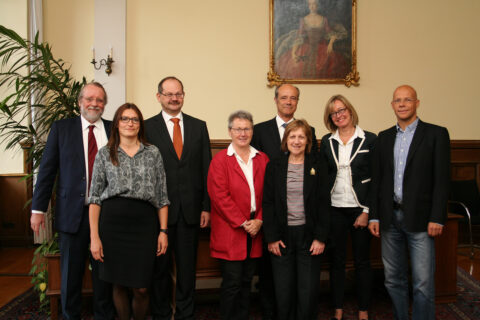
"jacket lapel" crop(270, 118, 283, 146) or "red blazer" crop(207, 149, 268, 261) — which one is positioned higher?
"jacket lapel" crop(270, 118, 283, 146)

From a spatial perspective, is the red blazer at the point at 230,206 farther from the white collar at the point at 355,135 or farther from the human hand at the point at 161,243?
the white collar at the point at 355,135

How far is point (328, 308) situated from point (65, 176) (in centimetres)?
208

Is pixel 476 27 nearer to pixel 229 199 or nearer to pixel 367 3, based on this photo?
pixel 367 3

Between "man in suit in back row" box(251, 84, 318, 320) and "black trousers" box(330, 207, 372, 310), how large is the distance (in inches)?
17.1

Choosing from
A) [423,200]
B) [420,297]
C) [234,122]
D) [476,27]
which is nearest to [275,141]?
[234,122]

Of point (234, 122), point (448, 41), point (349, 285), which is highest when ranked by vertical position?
point (448, 41)

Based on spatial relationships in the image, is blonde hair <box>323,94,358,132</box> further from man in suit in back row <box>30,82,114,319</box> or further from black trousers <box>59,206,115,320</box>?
black trousers <box>59,206,115,320</box>

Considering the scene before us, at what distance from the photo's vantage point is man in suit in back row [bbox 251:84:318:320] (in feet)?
8.02

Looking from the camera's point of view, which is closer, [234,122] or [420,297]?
[420,297]

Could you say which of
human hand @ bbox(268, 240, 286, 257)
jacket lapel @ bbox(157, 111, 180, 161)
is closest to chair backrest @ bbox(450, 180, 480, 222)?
human hand @ bbox(268, 240, 286, 257)

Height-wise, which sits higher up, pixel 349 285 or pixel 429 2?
pixel 429 2

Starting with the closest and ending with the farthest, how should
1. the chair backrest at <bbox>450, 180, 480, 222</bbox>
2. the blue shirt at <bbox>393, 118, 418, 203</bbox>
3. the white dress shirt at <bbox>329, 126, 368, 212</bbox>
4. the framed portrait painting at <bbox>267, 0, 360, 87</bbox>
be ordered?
the blue shirt at <bbox>393, 118, 418, 203</bbox>, the white dress shirt at <bbox>329, 126, 368, 212</bbox>, the chair backrest at <bbox>450, 180, 480, 222</bbox>, the framed portrait painting at <bbox>267, 0, 360, 87</bbox>

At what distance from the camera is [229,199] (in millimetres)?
2195

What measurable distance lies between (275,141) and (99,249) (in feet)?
4.34
